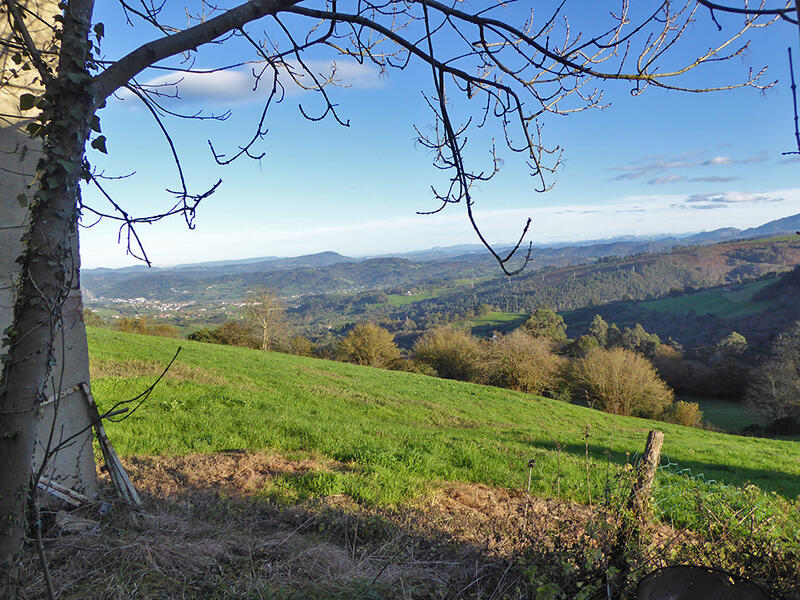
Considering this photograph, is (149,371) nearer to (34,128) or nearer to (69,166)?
(34,128)

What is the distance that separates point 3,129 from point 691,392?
55.1 m

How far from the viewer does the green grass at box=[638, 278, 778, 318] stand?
74.1 m

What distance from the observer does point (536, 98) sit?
3.04m

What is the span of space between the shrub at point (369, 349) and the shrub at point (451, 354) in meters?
2.92

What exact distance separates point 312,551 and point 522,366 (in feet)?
103

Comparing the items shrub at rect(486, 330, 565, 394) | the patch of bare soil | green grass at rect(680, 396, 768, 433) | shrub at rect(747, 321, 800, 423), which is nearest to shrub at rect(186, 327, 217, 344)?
shrub at rect(486, 330, 565, 394)

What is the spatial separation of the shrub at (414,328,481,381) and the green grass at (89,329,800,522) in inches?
715

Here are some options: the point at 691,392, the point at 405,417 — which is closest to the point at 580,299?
the point at 691,392

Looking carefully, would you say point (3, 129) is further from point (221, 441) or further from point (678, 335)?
point (678, 335)

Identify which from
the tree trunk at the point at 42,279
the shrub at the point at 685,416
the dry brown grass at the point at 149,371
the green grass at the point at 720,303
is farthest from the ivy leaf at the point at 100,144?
the green grass at the point at 720,303

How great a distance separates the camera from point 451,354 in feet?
135

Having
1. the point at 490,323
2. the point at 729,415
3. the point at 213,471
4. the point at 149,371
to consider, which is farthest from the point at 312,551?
the point at 490,323

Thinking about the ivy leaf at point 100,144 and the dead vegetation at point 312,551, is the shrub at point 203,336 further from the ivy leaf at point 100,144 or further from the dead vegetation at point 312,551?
the ivy leaf at point 100,144

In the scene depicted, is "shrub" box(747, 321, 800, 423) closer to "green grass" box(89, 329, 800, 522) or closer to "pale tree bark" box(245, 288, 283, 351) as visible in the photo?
"green grass" box(89, 329, 800, 522)
